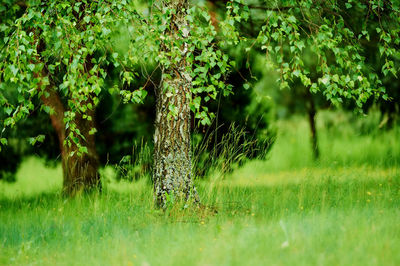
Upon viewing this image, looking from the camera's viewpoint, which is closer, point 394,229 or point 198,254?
point 198,254

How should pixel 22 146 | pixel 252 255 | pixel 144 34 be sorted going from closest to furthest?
1. pixel 252 255
2. pixel 144 34
3. pixel 22 146

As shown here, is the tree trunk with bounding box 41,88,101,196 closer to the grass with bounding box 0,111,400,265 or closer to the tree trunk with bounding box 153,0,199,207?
the grass with bounding box 0,111,400,265

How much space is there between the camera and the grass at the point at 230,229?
424 centimetres

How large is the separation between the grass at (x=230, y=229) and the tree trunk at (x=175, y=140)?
1.03 feet

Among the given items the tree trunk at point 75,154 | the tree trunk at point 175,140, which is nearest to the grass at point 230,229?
the tree trunk at point 175,140

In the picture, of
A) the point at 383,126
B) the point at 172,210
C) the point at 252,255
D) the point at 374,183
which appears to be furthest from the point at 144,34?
the point at 383,126

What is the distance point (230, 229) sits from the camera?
505cm

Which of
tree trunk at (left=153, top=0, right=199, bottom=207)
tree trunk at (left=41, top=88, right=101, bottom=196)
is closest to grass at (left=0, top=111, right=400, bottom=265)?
tree trunk at (left=153, top=0, right=199, bottom=207)

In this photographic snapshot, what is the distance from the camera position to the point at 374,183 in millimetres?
8547

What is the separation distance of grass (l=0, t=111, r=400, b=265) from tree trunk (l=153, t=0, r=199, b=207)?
314 millimetres

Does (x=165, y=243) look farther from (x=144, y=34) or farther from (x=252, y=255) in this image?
(x=144, y=34)

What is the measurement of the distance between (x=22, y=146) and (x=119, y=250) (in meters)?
5.79

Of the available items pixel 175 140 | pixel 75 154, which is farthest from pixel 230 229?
pixel 75 154

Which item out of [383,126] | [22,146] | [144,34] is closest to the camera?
[144,34]
